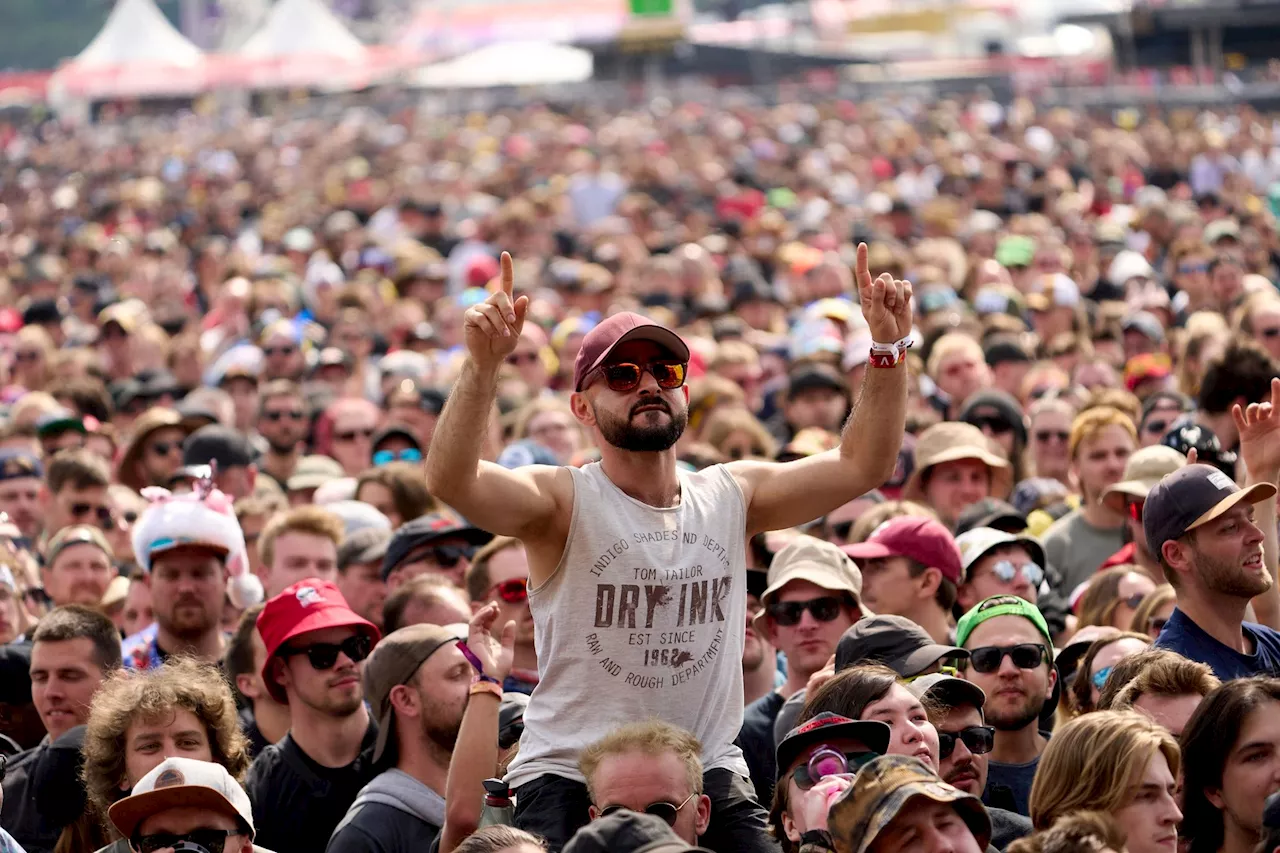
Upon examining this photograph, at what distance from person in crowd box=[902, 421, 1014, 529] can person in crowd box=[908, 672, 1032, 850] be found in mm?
3545

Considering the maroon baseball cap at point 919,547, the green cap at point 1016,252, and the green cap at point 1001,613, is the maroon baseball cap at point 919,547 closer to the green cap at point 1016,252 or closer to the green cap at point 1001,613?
the green cap at point 1001,613

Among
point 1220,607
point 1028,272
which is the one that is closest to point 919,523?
point 1220,607

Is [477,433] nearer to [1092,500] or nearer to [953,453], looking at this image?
[1092,500]

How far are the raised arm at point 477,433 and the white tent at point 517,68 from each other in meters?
40.0

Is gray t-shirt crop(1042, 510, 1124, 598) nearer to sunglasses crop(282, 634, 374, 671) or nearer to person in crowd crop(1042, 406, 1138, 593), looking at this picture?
person in crowd crop(1042, 406, 1138, 593)

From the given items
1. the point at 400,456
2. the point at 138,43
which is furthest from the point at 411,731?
the point at 138,43

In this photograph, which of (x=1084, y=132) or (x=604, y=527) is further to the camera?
(x=1084, y=132)

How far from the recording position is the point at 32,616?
827 centimetres

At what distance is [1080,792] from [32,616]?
15.8 ft

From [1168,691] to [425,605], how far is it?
2.49 m

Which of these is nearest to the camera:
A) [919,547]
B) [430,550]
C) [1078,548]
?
[919,547]

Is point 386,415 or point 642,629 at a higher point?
point 642,629

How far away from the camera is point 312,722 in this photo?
→ 6.46 metres

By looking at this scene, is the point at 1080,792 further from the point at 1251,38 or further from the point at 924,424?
the point at 1251,38
